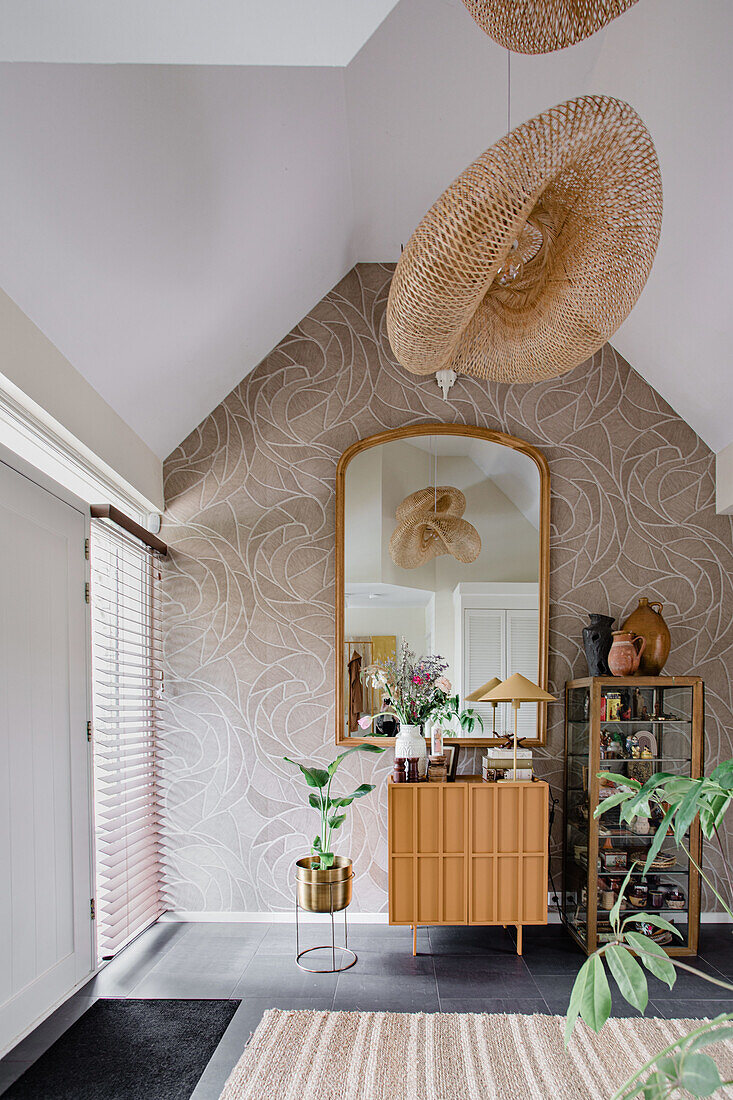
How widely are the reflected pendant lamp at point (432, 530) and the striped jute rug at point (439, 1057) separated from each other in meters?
2.09

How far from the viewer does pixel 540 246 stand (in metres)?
2.25

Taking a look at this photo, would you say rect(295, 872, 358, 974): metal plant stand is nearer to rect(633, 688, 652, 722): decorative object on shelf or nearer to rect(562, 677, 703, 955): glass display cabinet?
rect(562, 677, 703, 955): glass display cabinet

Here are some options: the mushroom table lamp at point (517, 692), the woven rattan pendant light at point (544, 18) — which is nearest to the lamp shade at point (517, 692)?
the mushroom table lamp at point (517, 692)

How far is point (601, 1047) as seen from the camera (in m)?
2.61

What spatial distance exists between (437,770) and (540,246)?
237 centimetres

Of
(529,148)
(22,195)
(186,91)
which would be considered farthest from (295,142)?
(529,148)

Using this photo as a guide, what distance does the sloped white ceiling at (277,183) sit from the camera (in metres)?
2.28

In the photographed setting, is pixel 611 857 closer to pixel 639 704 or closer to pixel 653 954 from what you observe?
pixel 639 704

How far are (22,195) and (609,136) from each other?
1550 millimetres

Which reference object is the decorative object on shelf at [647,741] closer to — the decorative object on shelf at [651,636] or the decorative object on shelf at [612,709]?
the decorative object on shelf at [612,709]

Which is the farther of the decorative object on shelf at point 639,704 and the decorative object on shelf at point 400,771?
the decorative object on shelf at point 639,704

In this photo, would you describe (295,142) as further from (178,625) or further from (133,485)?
(178,625)

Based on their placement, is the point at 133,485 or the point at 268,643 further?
the point at 268,643

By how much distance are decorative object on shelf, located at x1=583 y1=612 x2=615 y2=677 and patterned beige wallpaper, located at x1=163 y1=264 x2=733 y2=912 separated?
0.22 m
